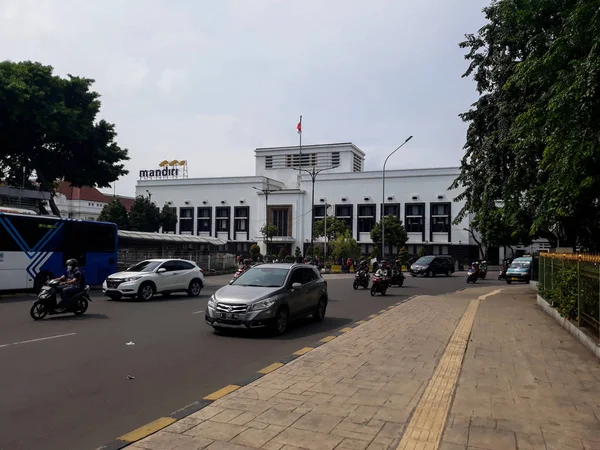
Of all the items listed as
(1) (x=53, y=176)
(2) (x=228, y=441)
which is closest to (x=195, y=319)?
(2) (x=228, y=441)

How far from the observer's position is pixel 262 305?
35.3 feet

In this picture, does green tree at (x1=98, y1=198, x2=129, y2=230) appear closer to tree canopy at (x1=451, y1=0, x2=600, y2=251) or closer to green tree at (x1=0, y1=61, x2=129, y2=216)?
green tree at (x1=0, y1=61, x2=129, y2=216)

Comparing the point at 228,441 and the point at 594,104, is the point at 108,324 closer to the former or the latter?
the point at 228,441

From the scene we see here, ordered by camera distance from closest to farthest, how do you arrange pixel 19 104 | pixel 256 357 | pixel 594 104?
pixel 256 357 → pixel 594 104 → pixel 19 104

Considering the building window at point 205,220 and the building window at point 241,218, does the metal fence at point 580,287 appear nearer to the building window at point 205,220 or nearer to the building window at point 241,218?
the building window at point 241,218

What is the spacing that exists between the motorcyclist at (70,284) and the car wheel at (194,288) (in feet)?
22.4

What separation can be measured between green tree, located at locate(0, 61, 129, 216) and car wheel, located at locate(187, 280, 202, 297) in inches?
485

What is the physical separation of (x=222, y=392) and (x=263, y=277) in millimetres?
5776

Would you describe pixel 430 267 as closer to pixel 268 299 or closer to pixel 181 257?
pixel 181 257

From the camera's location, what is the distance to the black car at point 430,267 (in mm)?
41281

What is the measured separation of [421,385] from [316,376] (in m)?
1.45

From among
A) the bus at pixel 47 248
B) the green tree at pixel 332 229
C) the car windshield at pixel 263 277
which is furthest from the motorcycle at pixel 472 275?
the green tree at pixel 332 229

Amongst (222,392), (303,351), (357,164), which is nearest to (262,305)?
(303,351)

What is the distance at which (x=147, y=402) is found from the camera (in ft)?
20.6
